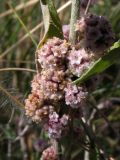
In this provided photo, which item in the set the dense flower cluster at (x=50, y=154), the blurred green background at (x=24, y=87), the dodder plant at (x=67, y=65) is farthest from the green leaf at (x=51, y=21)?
the blurred green background at (x=24, y=87)

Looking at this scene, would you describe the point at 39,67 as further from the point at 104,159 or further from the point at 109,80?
the point at 109,80

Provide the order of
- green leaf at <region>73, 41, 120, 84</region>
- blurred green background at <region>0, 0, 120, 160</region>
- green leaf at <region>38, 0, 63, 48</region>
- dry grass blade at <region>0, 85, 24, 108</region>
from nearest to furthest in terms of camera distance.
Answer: green leaf at <region>73, 41, 120, 84</region> < green leaf at <region>38, 0, 63, 48</region> < dry grass blade at <region>0, 85, 24, 108</region> < blurred green background at <region>0, 0, 120, 160</region>

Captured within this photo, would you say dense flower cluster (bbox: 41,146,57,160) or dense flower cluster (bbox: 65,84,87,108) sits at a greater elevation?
dense flower cluster (bbox: 65,84,87,108)

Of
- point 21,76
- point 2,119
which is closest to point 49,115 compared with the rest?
point 2,119

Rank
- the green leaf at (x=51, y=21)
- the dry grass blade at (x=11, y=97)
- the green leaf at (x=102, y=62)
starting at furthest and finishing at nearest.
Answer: the dry grass blade at (x=11, y=97) < the green leaf at (x=51, y=21) < the green leaf at (x=102, y=62)

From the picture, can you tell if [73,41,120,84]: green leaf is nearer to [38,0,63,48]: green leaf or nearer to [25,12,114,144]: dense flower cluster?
[25,12,114,144]: dense flower cluster

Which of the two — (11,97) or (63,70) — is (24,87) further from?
(63,70)

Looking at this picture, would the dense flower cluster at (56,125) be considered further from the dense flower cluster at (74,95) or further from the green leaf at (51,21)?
the green leaf at (51,21)

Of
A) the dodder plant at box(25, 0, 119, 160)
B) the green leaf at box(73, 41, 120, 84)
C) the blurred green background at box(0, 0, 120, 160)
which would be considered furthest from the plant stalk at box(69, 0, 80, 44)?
the blurred green background at box(0, 0, 120, 160)
